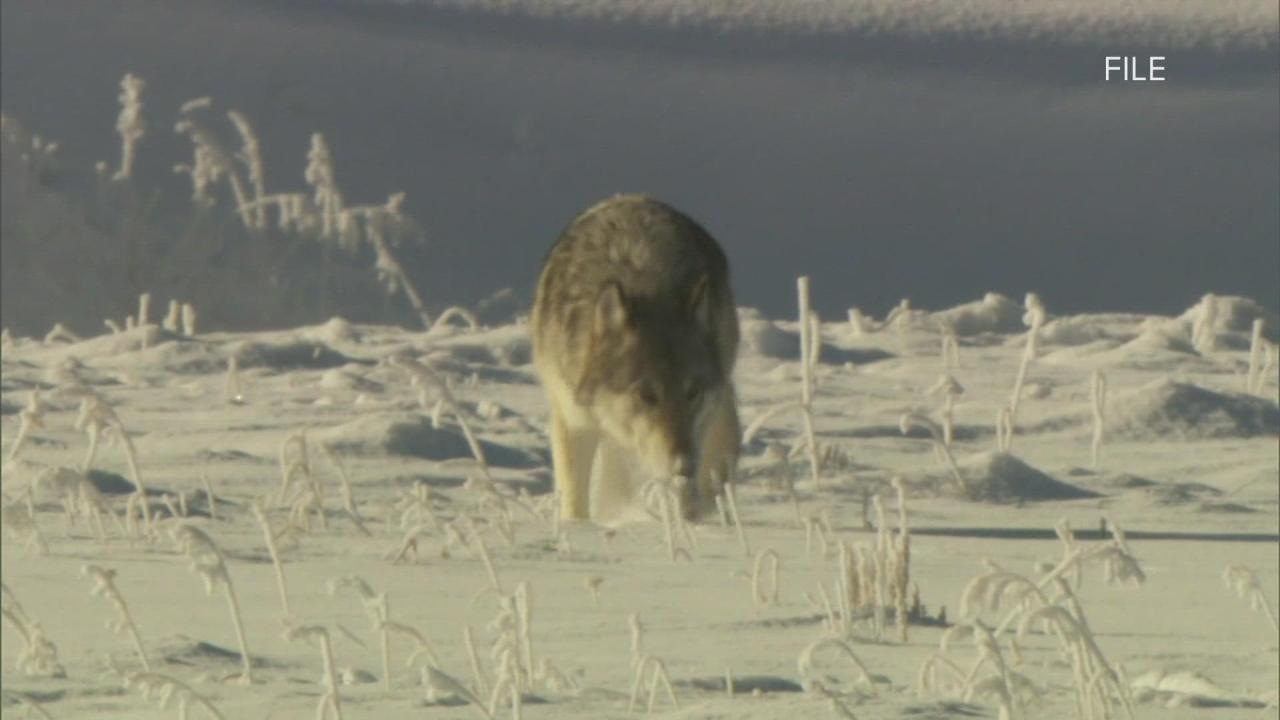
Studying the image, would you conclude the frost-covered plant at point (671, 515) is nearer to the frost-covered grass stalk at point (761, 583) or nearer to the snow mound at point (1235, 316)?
the frost-covered grass stalk at point (761, 583)

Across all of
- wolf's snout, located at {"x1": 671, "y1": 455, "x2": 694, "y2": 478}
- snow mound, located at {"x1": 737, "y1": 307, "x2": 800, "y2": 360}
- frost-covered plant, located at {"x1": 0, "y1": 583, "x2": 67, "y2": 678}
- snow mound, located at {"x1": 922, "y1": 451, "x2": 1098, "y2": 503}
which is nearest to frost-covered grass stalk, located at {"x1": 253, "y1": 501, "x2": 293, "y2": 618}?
frost-covered plant, located at {"x1": 0, "y1": 583, "x2": 67, "y2": 678}

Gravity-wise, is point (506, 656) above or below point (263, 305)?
above

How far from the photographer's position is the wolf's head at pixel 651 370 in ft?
24.8

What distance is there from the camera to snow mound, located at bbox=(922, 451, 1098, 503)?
739 centimetres

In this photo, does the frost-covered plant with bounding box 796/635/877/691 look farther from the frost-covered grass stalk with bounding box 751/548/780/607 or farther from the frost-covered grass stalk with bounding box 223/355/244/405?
the frost-covered grass stalk with bounding box 223/355/244/405

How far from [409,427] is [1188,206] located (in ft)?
Answer: 97.2

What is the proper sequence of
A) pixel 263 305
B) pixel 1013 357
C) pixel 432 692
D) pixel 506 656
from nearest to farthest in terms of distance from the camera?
pixel 506 656 → pixel 432 692 → pixel 1013 357 → pixel 263 305

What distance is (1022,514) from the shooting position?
23.2 feet

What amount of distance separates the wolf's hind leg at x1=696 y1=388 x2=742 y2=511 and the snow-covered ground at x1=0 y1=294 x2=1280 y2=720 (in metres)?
0.17

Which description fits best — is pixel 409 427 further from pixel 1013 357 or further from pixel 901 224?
pixel 901 224

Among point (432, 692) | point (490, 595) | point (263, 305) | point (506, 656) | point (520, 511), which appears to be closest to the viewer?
point (506, 656)

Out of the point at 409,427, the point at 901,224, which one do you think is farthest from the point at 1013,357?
the point at 901,224

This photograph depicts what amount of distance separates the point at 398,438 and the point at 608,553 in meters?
2.38

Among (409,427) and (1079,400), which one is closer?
(409,427)
